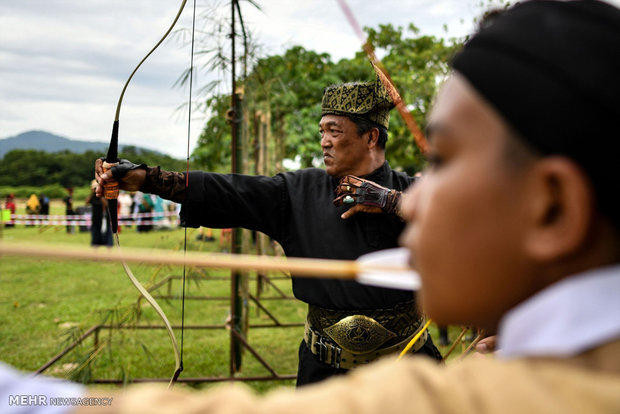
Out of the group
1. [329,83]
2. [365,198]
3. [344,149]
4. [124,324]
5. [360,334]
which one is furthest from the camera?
[329,83]

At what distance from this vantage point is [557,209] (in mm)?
539

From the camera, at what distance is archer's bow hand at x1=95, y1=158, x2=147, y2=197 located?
1.79m

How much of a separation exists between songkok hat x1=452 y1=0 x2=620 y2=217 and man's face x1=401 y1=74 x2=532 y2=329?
A: 3 centimetres

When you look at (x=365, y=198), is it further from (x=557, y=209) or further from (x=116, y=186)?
(x=557, y=209)

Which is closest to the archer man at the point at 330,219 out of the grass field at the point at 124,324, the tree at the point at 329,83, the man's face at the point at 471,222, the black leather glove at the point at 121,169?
the black leather glove at the point at 121,169

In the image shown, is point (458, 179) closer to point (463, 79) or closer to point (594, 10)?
point (463, 79)

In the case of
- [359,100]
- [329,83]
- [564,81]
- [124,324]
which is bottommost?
[124,324]

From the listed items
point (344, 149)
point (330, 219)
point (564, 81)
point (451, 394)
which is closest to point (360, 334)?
point (330, 219)

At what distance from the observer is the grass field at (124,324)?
13.0ft

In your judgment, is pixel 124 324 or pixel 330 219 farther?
pixel 124 324

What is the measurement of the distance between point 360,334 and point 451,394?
56.1 inches

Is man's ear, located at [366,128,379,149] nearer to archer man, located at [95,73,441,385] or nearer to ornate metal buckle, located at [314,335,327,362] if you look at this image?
archer man, located at [95,73,441,385]

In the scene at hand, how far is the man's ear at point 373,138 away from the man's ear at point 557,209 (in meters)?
1.82

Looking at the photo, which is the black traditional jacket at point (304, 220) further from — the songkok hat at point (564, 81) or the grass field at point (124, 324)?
the grass field at point (124, 324)
